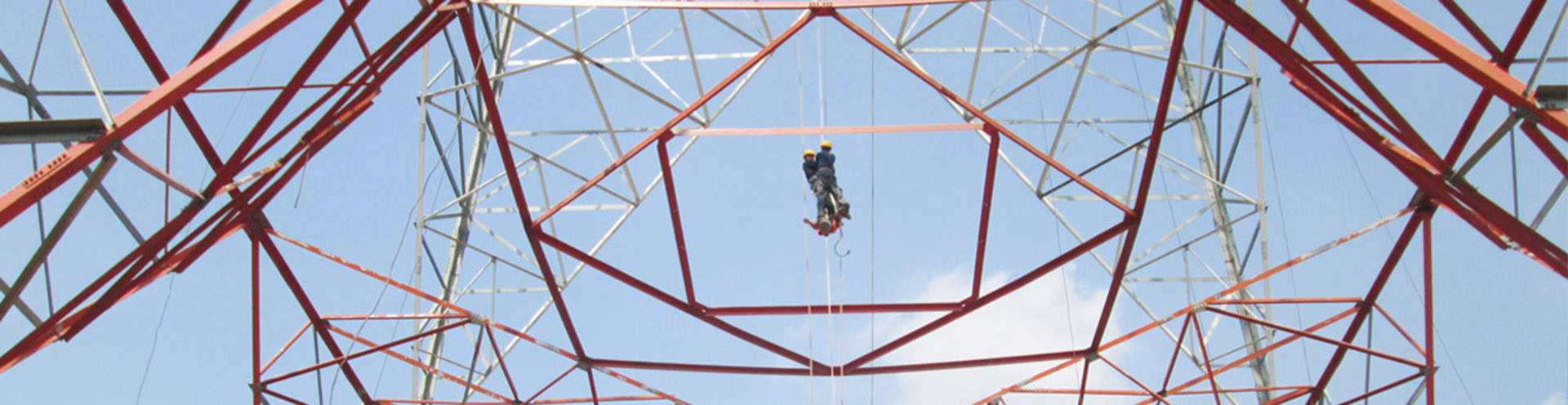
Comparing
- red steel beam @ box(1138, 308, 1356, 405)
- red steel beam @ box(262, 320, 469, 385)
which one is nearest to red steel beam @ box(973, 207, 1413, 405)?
red steel beam @ box(1138, 308, 1356, 405)

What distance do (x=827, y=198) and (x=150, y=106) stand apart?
391 inches

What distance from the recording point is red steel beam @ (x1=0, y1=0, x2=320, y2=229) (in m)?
13.3

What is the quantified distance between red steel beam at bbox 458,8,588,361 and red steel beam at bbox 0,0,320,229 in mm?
2375

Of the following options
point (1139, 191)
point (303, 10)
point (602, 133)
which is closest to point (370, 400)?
point (602, 133)

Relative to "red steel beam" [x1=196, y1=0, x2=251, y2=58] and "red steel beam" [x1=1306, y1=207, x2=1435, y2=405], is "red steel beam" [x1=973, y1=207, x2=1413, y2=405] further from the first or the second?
"red steel beam" [x1=196, y1=0, x2=251, y2=58]

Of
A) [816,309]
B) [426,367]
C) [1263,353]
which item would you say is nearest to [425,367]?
[426,367]

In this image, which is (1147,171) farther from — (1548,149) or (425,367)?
(425,367)

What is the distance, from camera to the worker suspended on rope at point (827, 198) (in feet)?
66.3

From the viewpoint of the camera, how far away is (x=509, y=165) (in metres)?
18.1

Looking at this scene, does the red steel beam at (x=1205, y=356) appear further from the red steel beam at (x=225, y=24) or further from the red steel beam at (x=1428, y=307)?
the red steel beam at (x=225, y=24)

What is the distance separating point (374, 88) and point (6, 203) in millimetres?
6281

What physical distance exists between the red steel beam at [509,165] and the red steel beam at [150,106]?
7.79 feet

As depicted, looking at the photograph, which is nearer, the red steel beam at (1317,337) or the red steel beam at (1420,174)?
the red steel beam at (1420,174)

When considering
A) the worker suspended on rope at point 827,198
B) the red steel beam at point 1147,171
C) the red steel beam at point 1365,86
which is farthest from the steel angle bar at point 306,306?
the red steel beam at point 1365,86
